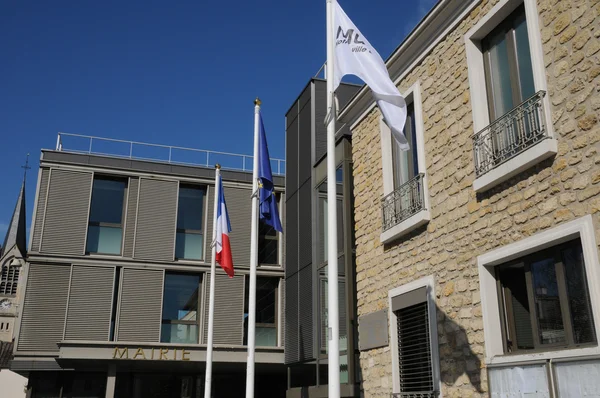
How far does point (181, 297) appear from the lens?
21141mm

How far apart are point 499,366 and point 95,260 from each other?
15.4m

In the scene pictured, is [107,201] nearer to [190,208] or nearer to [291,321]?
[190,208]

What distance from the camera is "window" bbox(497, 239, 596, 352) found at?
6.84 meters

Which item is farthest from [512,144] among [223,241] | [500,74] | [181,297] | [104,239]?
[104,239]

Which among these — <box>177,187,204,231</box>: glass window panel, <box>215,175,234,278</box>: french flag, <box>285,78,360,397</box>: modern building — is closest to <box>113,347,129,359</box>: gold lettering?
<box>177,187,204,231</box>: glass window panel

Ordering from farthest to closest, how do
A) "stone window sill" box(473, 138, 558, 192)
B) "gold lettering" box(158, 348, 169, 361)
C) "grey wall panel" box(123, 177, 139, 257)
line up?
"grey wall panel" box(123, 177, 139, 257)
"gold lettering" box(158, 348, 169, 361)
"stone window sill" box(473, 138, 558, 192)

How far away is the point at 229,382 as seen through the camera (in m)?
22.7

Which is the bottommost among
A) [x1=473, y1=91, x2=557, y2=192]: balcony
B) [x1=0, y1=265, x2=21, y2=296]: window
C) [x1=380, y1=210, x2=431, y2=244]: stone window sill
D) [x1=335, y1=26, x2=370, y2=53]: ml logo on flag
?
[x1=380, y1=210, x2=431, y2=244]: stone window sill

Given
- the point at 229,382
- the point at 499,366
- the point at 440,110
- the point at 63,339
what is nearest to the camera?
the point at 499,366

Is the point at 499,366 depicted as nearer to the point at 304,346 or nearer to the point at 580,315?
the point at 580,315

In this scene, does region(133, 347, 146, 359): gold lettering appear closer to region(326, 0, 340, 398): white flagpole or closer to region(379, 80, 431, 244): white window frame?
region(379, 80, 431, 244): white window frame

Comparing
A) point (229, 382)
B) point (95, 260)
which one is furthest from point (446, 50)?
point (229, 382)

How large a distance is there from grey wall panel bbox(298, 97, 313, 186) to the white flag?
7441mm

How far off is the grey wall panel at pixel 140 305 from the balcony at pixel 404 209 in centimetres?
1154
